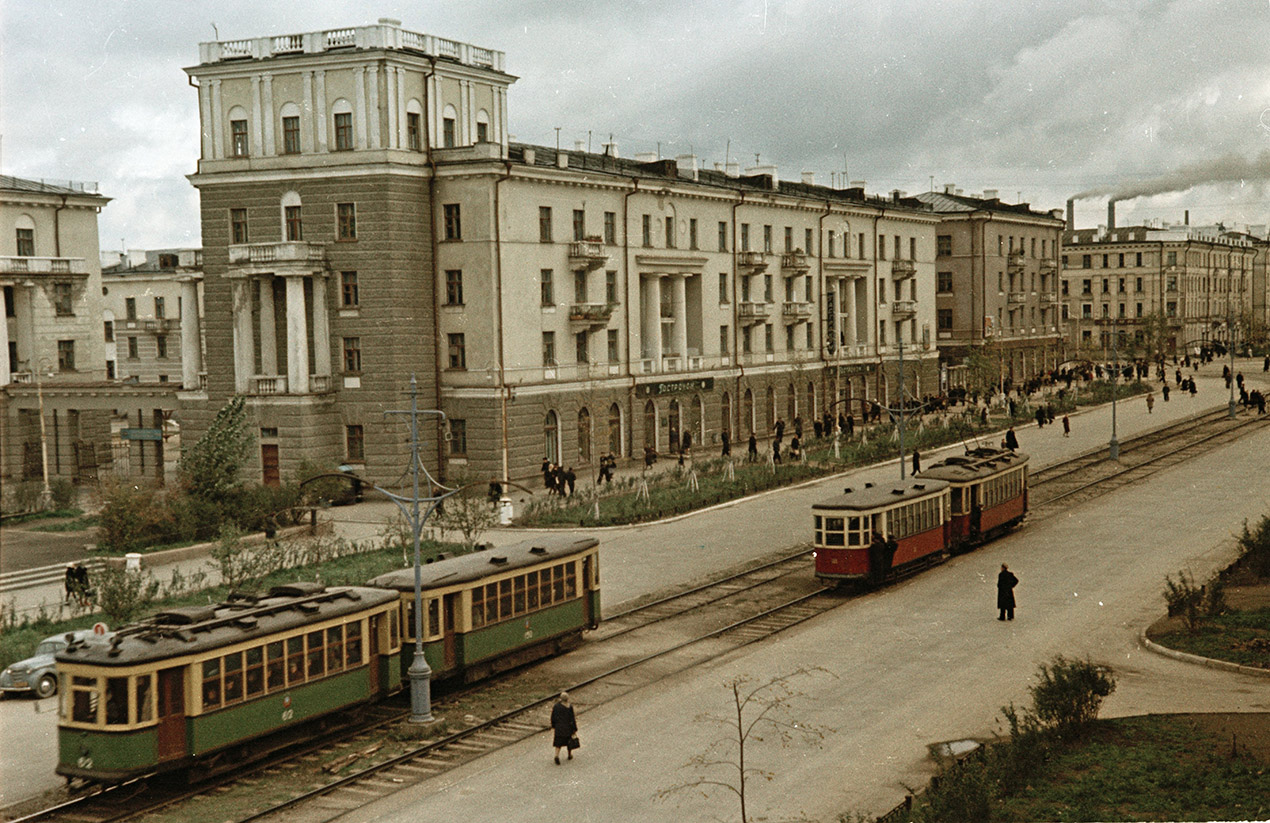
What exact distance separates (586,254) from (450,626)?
3651cm

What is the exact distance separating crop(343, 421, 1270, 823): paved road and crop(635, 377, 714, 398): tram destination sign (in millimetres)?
25932

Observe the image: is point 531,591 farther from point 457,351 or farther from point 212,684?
point 457,351

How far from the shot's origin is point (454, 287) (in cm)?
5791

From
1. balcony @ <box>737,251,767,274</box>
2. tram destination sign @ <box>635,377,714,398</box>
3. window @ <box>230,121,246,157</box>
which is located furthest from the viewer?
balcony @ <box>737,251,767,274</box>

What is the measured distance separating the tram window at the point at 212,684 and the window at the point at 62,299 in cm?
6054

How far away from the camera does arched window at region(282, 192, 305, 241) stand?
187 ft

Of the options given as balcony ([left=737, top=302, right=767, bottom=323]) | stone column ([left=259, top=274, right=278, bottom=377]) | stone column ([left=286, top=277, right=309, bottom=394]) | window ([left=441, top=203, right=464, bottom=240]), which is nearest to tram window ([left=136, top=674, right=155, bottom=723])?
stone column ([left=286, top=277, right=309, bottom=394])

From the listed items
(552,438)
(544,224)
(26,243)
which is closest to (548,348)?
(552,438)

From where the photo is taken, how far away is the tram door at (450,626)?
25875 mm

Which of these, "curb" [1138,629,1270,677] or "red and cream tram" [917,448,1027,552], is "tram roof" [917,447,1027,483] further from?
"curb" [1138,629,1270,677]

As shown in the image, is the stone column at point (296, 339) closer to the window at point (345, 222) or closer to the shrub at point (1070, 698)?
the window at point (345, 222)

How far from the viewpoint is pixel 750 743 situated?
74.9ft

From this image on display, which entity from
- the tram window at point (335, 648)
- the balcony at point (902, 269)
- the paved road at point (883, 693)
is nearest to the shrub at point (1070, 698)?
the paved road at point (883, 693)

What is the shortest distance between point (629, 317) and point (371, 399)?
14513 mm
